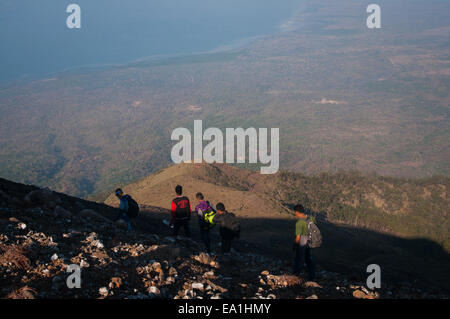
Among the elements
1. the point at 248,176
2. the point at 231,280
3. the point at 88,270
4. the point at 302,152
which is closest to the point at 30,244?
the point at 88,270

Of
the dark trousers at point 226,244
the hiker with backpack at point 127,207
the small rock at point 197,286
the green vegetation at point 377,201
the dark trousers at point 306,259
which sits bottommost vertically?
the green vegetation at point 377,201

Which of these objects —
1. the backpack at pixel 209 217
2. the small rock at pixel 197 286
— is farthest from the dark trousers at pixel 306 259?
the small rock at pixel 197 286

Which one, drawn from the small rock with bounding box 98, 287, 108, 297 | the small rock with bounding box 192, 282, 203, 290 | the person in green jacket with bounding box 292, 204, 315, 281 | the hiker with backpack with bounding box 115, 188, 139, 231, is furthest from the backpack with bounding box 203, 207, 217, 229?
the small rock with bounding box 98, 287, 108, 297

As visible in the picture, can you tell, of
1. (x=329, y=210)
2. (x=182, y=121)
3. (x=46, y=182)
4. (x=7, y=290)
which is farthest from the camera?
(x=182, y=121)

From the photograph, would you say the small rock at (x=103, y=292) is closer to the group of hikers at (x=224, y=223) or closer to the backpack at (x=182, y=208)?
the group of hikers at (x=224, y=223)

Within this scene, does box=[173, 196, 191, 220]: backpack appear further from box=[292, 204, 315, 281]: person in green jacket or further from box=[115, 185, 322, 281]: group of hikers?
box=[292, 204, 315, 281]: person in green jacket
